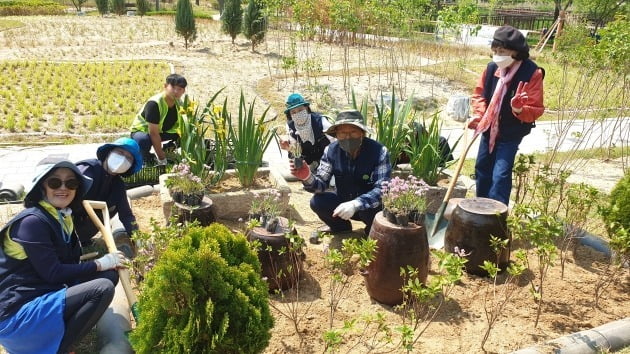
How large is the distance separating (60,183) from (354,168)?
2.07 metres

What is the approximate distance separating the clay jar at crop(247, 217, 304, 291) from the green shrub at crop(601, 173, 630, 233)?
2178 mm

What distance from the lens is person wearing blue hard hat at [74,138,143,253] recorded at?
3.57 m

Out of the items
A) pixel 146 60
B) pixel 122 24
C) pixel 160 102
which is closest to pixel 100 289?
pixel 160 102

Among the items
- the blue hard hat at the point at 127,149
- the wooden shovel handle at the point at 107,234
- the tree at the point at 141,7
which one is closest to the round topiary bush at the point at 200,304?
the wooden shovel handle at the point at 107,234

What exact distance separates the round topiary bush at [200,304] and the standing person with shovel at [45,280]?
0.58 meters

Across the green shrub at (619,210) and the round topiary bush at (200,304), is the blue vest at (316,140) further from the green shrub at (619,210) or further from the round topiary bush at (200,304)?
the round topiary bush at (200,304)

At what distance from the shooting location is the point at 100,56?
14.8 meters

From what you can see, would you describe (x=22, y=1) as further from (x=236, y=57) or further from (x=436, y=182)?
(x=436, y=182)

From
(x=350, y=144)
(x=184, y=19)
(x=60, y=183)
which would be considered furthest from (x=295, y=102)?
(x=184, y=19)

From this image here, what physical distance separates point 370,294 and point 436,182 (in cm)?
183

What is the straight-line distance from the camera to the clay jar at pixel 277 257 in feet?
10.6

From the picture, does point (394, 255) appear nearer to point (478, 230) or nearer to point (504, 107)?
point (478, 230)

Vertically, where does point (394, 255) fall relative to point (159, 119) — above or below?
Result: below

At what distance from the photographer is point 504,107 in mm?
4184
